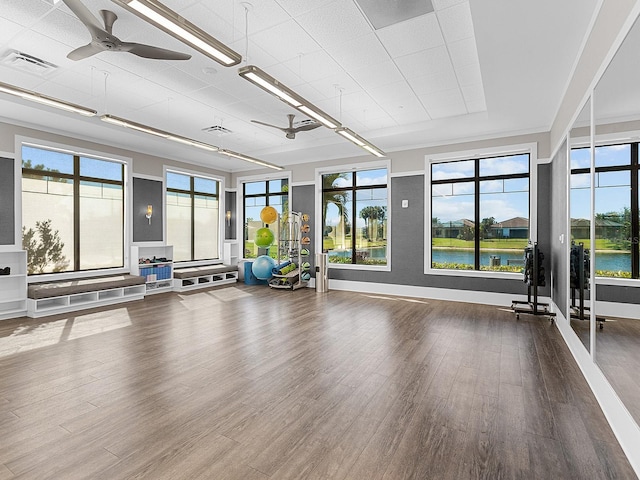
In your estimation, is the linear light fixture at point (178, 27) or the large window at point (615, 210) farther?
the linear light fixture at point (178, 27)

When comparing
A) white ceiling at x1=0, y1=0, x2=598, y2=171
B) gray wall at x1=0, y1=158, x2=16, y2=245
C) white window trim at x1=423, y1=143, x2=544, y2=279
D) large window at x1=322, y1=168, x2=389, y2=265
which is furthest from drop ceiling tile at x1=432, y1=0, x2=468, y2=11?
gray wall at x1=0, y1=158, x2=16, y2=245

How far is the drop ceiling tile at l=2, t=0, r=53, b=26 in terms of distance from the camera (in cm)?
316

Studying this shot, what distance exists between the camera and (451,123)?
624 centimetres

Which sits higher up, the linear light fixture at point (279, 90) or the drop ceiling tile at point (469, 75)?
the drop ceiling tile at point (469, 75)

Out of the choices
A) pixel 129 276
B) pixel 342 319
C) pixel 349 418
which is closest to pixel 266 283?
pixel 129 276

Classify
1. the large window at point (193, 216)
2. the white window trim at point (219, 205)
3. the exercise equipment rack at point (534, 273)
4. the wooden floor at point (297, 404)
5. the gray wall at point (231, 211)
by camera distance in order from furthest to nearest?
the gray wall at point (231, 211) → the large window at point (193, 216) → the white window trim at point (219, 205) → the exercise equipment rack at point (534, 273) → the wooden floor at point (297, 404)

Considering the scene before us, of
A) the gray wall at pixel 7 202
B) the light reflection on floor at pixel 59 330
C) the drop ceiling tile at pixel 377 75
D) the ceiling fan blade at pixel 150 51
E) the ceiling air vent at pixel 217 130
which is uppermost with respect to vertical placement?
the ceiling air vent at pixel 217 130

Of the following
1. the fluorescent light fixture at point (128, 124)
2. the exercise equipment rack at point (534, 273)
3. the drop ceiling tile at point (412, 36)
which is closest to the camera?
the drop ceiling tile at point (412, 36)

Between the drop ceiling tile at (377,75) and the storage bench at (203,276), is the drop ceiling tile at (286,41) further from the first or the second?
the storage bench at (203,276)

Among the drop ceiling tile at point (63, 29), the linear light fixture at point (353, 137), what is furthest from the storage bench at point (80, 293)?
the linear light fixture at point (353, 137)

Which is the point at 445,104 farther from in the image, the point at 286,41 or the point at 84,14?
the point at 84,14

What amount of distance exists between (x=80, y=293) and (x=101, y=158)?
115 inches

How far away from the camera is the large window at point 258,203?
9773 millimetres

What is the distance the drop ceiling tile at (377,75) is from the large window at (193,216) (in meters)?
6.03
